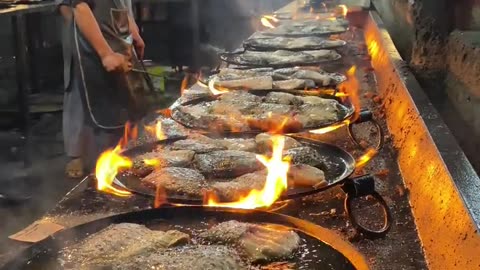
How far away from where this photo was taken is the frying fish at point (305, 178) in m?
2.25

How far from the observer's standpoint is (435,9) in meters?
4.49

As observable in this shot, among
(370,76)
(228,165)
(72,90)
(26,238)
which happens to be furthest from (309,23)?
(26,238)

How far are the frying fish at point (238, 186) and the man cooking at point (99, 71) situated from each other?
2841 mm

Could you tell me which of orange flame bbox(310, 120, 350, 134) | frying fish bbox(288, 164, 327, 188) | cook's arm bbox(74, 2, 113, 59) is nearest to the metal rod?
cook's arm bbox(74, 2, 113, 59)

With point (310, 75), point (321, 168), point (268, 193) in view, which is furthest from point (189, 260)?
point (310, 75)

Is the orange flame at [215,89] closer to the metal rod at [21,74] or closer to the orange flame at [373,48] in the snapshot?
the orange flame at [373,48]

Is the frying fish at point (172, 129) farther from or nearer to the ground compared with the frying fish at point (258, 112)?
nearer to the ground

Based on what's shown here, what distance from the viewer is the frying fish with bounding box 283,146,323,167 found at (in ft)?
8.26

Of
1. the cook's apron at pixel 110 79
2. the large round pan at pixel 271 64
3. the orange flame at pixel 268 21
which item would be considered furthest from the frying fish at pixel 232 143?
the orange flame at pixel 268 21

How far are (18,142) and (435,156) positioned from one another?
21.0 ft

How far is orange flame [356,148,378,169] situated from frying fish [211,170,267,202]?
606 mm

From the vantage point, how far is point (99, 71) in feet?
17.2

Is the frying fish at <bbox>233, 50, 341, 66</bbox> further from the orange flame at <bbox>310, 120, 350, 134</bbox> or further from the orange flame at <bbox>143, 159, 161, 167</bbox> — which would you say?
the orange flame at <bbox>143, 159, 161, 167</bbox>

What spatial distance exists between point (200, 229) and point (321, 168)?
754 mm
